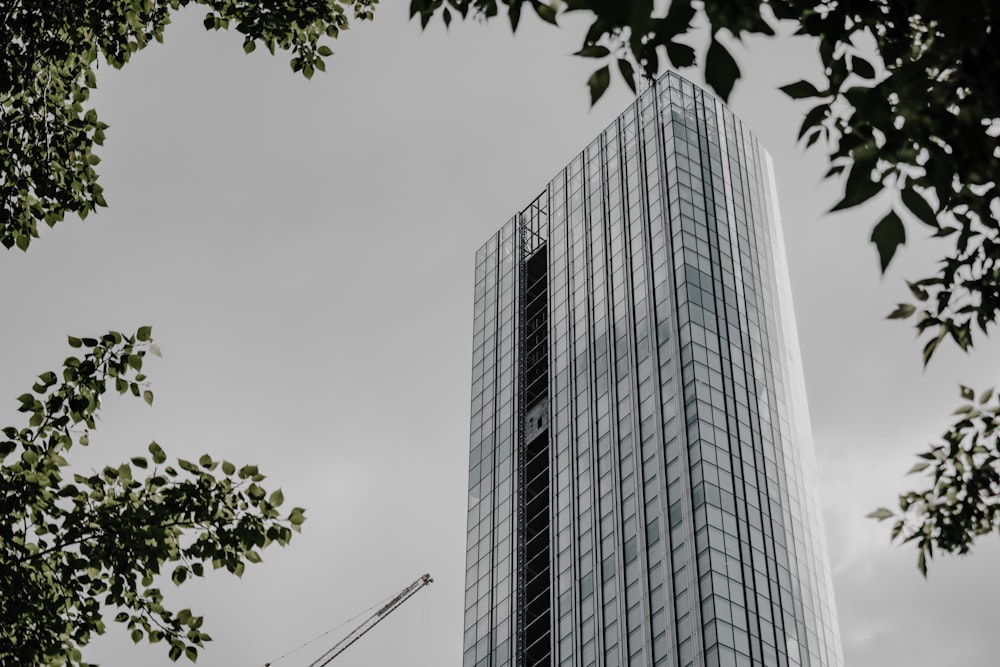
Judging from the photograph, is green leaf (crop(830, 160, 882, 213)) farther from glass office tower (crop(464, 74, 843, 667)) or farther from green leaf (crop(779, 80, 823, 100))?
glass office tower (crop(464, 74, 843, 667))

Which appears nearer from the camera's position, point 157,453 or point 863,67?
point 863,67

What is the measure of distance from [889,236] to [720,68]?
1236 mm

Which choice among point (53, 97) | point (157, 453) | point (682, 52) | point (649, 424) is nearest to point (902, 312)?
point (682, 52)

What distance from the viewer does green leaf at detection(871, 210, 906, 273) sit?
19.8 feet

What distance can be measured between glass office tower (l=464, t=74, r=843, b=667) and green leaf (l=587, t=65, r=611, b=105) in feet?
217

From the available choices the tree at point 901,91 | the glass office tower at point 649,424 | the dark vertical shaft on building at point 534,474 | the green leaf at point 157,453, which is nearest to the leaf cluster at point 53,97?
the tree at point 901,91

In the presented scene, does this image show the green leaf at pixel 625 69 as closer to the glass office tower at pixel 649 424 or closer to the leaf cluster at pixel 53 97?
the leaf cluster at pixel 53 97

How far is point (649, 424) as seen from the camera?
272 feet

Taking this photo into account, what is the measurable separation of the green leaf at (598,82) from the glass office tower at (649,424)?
66.1 metres

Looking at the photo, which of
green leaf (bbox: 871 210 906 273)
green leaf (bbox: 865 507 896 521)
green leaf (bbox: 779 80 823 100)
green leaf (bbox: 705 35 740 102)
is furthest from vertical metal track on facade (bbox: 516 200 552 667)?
green leaf (bbox: 705 35 740 102)

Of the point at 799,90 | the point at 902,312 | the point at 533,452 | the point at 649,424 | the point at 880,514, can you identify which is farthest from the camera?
the point at 533,452

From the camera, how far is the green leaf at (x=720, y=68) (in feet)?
19.5

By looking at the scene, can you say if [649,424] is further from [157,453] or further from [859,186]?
[859,186]

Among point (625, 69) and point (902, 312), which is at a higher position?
point (625, 69)
